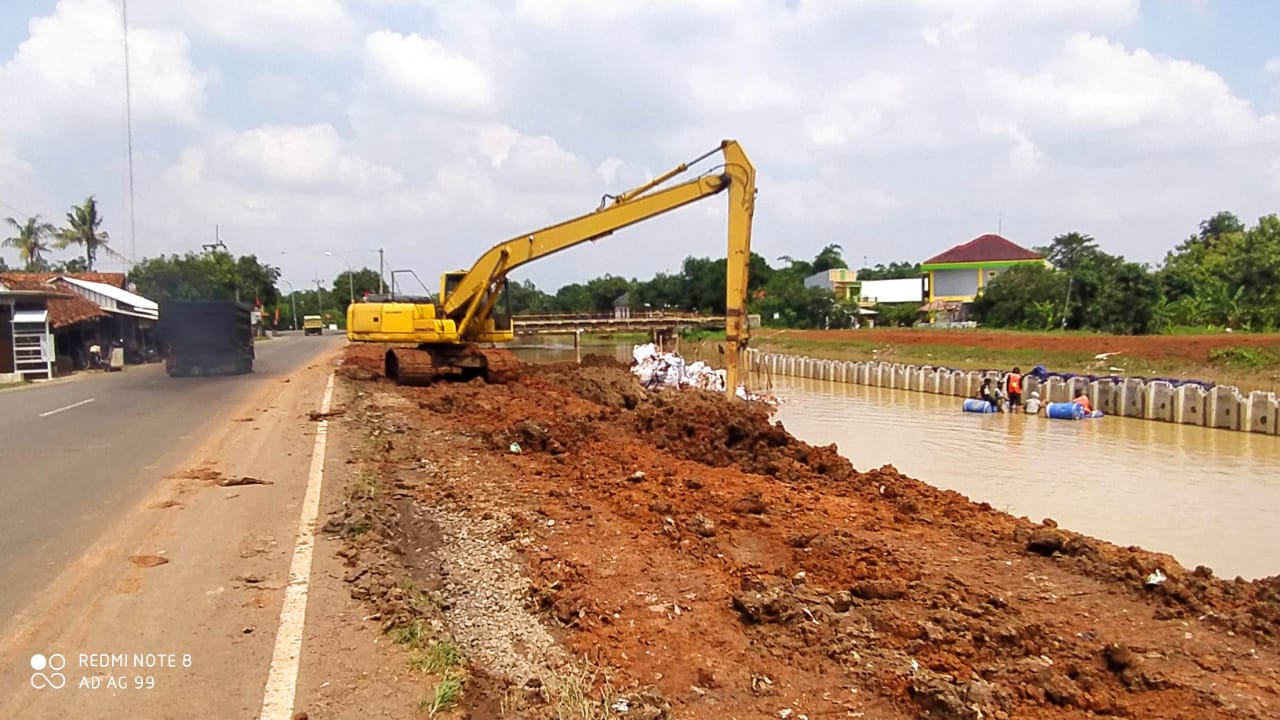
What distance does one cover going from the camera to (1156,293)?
42781 millimetres

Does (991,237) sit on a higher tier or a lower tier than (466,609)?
higher

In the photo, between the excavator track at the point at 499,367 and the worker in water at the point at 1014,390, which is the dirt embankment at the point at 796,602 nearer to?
the excavator track at the point at 499,367

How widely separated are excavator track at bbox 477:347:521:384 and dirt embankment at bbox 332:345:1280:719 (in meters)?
12.3

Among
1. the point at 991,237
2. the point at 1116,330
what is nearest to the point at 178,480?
the point at 1116,330

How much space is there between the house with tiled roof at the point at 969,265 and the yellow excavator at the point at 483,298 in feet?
186

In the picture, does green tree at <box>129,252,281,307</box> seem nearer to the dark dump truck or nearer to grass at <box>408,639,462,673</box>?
the dark dump truck

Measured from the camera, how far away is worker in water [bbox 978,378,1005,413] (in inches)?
981

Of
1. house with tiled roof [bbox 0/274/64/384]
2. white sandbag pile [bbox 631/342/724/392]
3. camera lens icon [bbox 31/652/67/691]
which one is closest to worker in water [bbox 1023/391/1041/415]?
white sandbag pile [bbox 631/342/724/392]

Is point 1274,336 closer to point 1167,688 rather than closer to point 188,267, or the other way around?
point 1167,688

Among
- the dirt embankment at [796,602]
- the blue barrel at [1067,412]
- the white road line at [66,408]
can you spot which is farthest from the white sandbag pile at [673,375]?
the dirt embankment at [796,602]

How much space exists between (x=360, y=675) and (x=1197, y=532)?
10381 mm

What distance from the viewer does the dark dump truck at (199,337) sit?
26.8 metres

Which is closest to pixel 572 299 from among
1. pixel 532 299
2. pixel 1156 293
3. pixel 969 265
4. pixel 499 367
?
pixel 532 299

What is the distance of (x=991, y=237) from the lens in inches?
3017
